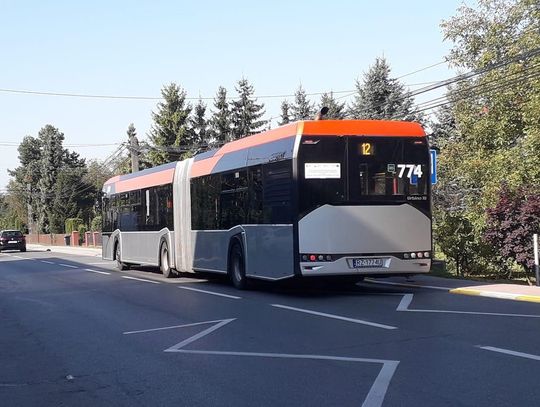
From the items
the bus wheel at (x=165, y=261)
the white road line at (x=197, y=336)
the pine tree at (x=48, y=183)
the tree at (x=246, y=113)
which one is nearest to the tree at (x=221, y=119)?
the tree at (x=246, y=113)

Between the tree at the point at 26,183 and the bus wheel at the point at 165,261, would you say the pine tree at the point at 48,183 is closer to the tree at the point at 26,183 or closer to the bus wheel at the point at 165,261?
the tree at the point at 26,183

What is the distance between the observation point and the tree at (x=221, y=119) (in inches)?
2398

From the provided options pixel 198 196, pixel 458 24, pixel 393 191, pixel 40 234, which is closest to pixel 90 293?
pixel 198 196

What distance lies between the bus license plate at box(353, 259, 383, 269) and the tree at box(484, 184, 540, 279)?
16.0 feet

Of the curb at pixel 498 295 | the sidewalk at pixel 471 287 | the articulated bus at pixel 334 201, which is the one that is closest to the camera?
the curb at pixel 498 295

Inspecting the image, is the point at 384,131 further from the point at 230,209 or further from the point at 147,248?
the point at 147,248

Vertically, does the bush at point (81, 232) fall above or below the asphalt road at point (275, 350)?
above

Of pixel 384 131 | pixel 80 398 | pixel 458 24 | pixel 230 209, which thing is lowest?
pixel 80 398

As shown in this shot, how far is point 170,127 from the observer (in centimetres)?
6131

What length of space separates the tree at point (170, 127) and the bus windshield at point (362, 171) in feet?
156

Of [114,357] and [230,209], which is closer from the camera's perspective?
[114,357]

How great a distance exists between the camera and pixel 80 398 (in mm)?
6406

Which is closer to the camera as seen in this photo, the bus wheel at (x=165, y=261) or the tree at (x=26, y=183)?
the bus wheel at (x=165, y=261)

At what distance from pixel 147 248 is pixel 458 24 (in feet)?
50.2
